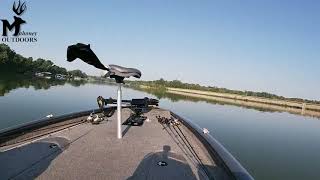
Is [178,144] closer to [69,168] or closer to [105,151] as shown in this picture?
[105,151]

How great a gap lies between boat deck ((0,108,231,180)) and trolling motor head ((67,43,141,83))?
109 cm

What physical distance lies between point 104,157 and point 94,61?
4.48 feet

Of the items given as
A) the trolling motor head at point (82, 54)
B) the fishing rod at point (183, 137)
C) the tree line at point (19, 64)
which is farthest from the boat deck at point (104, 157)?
the tree line at point (19, 64)

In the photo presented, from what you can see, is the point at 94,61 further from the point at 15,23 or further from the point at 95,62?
the point at 15,23

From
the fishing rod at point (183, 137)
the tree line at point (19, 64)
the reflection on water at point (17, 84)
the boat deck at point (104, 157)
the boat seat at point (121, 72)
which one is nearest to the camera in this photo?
the boat deck at point (104, 157)

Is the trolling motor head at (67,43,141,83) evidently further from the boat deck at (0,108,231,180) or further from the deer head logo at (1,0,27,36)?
the deer head logo at (1,0,27,36)

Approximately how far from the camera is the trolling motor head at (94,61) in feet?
13.2

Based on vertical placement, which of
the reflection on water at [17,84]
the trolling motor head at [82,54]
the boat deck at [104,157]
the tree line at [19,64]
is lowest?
the reflection on water at [17,84]

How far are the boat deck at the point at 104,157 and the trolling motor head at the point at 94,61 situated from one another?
1.09 m

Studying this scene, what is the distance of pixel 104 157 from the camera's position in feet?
13.4

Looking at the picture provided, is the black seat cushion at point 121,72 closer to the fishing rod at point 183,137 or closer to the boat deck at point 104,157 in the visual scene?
the boat deck at point 104,157

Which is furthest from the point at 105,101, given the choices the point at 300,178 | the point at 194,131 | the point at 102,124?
the point at 300,178

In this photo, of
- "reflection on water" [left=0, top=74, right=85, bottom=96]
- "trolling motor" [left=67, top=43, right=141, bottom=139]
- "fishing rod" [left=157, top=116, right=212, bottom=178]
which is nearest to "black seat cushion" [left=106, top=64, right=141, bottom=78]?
"trolling motor" [left=67, top=43, right=141, bottom=139]

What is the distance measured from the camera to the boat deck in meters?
3.44
